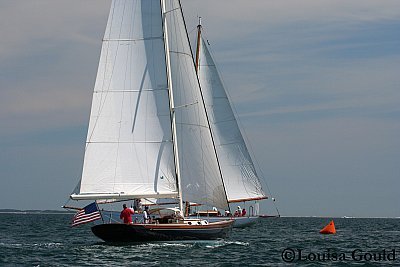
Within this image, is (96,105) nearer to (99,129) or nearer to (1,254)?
(99,129)

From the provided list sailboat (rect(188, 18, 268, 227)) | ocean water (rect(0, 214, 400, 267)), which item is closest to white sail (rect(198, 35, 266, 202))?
sailboat (rect(188, 18, 268, 227))

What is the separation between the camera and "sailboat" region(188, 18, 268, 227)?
227ft

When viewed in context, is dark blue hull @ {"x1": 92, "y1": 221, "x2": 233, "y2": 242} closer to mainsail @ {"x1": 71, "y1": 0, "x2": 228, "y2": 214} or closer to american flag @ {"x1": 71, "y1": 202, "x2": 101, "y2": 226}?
american flag @ {"x1": 71, "y1": 202, "x2": 101, "y2": 226}

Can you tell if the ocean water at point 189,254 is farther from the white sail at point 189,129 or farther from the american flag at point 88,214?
the white sail at point 189,129

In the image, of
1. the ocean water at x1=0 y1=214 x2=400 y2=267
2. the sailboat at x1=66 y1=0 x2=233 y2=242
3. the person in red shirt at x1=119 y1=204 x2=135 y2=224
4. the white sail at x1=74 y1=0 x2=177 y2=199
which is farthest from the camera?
the white sail at x1=74 y1=0 x2=177 y2=199

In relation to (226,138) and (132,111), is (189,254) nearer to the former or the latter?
(132,111)

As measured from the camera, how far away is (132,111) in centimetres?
4109

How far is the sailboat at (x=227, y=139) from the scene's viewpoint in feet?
227

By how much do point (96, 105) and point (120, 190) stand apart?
437 cm

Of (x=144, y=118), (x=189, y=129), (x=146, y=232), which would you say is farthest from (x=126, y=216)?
(x=189, y=129)

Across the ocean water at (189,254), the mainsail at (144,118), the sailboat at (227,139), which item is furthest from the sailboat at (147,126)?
the sailboat at (227,139)

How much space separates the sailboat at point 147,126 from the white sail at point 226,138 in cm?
2616

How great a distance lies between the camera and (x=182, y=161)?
42312 mm

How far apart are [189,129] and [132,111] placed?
11.3ft
